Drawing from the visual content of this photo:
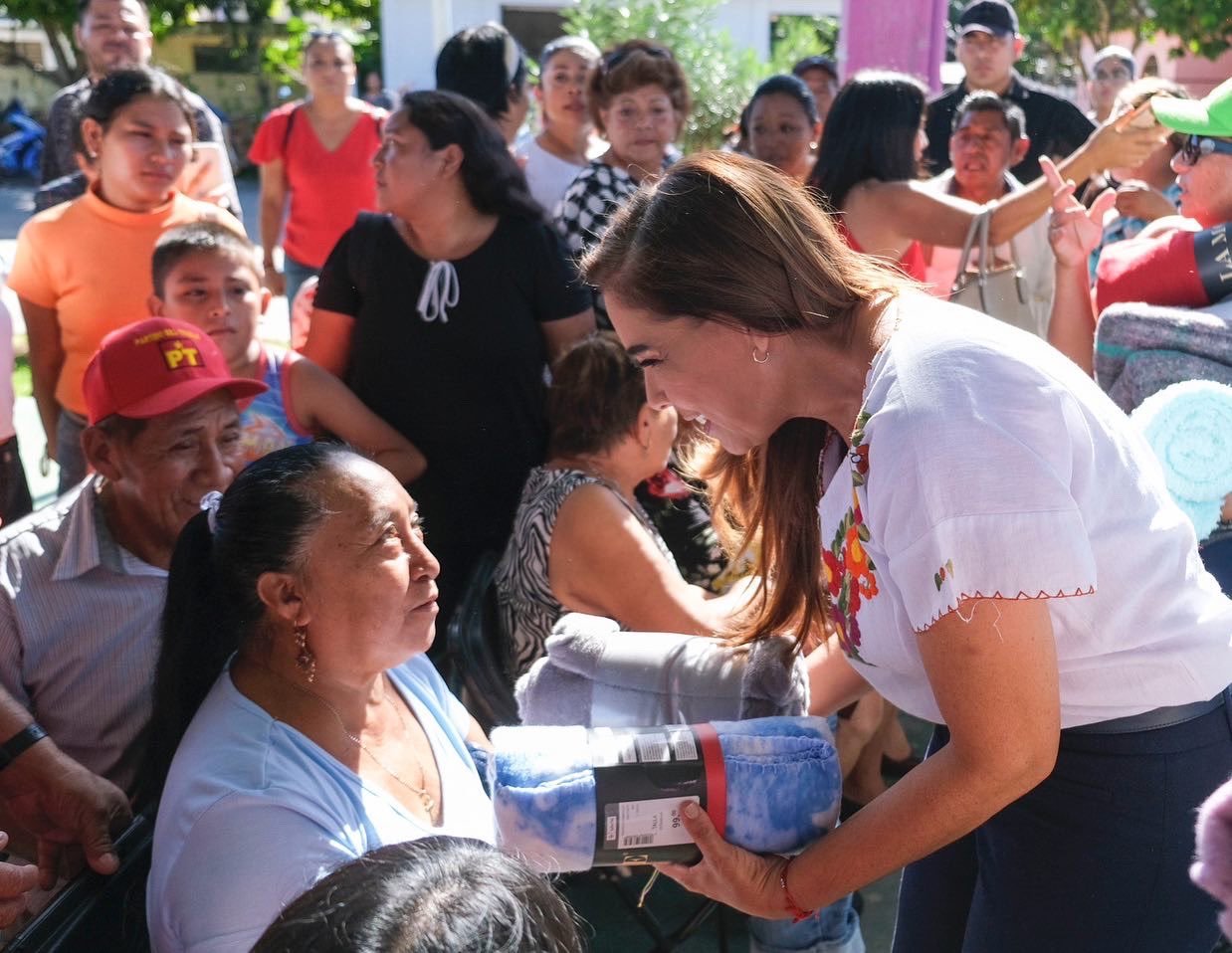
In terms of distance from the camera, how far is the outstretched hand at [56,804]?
1834 mm

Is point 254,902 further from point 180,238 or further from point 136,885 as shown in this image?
point 180,238

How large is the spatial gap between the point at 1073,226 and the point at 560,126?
2.79 m

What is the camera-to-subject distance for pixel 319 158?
19.8ft

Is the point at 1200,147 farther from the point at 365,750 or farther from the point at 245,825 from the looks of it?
the point at 245,825

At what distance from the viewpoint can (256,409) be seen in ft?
10.4

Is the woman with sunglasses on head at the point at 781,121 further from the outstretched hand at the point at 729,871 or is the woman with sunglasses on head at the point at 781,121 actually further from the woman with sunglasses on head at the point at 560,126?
the outstretched hand at the point at 729,871

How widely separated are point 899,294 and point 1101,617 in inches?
17.7

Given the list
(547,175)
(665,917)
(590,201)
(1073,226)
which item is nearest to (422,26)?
(547,175)

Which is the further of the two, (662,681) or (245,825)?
(662,681)

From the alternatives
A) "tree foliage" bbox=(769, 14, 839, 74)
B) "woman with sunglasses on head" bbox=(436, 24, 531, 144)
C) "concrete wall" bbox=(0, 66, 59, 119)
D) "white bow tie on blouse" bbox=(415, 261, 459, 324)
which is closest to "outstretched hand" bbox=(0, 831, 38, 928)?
"white bow tie on blouse" bbox=(415, 261, 459, 324)

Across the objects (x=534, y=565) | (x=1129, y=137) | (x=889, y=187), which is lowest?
(x=534, y=565)

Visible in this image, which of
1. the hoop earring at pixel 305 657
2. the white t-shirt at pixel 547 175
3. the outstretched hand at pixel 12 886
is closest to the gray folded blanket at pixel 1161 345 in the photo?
the hoop earring at pixel 305 657

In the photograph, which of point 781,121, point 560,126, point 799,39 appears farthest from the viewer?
point 799,39

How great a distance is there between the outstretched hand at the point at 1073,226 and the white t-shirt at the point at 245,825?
1961mm
